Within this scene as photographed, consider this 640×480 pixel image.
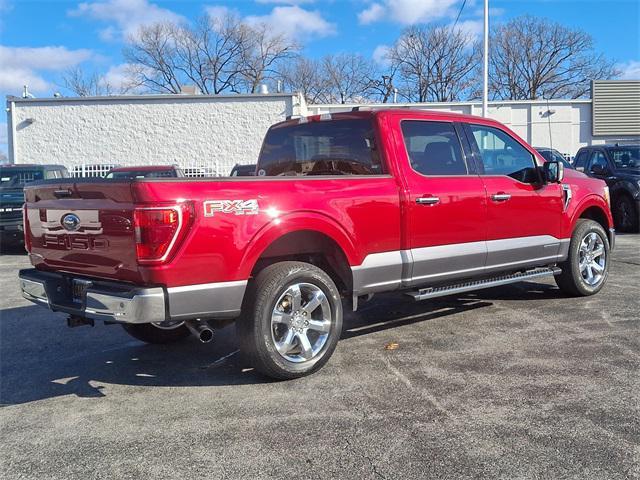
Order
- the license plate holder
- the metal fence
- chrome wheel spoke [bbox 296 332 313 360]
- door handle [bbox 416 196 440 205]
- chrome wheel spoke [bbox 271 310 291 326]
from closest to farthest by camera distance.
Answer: the license plate holder → chrome wheel spoke [bbox 271 310 291 326] → chrome wheel spoke [bbox 296 332 313 360] → door handle [bbox 416 196 440 205] → the metal fence

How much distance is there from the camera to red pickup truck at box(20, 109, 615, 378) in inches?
145

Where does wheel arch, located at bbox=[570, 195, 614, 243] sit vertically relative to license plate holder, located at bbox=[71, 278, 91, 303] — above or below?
above

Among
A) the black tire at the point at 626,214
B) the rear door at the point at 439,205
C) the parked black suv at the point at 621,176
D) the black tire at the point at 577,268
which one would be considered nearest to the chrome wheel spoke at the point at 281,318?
the rear door at the point at 439,205

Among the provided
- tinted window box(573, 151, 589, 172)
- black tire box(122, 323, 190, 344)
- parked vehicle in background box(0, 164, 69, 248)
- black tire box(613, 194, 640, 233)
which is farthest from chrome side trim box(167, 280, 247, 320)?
tinted window box(573, 151, 589, 172)

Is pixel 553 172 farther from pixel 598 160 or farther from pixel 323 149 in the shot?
pixel 598 160

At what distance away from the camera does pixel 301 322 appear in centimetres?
435

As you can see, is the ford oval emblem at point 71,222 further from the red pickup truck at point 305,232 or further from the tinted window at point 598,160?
the tinted window at point 598,160

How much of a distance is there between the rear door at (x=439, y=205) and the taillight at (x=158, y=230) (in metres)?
2.01

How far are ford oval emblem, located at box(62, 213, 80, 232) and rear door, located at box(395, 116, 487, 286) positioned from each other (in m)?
2.50

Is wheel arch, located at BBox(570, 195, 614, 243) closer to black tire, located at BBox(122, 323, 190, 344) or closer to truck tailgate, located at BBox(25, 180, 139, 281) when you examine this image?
black tire, located at BBox(122, 323, 190, 344)

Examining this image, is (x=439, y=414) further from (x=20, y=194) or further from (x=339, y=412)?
(x=20, y=194)

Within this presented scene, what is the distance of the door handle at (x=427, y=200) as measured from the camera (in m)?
4.95

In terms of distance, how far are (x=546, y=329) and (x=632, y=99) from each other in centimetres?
2960

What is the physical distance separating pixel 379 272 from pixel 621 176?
9759mm
